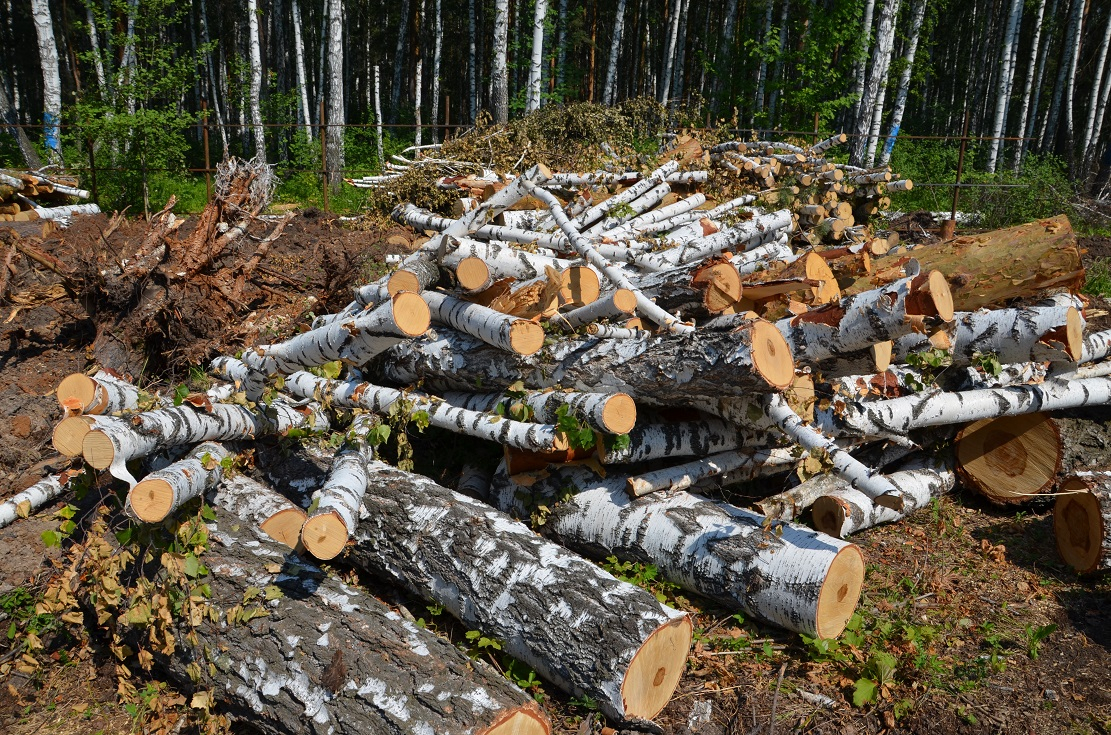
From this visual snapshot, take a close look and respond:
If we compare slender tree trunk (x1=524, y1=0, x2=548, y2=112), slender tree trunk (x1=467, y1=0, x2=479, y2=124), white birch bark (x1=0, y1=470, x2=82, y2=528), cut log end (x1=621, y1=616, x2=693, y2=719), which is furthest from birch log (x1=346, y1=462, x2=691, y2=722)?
slender tree trunk (x1=467, y1=0, x2=479, y2=124)

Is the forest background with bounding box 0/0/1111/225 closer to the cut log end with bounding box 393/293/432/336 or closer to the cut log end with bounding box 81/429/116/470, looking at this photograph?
the cut log end with bounding box 393/293/432/336

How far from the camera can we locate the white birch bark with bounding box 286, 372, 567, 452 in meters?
3.87

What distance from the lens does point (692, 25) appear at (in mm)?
29562

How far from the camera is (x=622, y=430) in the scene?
12.1 feet

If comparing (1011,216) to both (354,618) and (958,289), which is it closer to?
(958,289)

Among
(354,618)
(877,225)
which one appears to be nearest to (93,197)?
(354,618)

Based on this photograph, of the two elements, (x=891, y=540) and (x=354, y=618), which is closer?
(x=354, y=618)

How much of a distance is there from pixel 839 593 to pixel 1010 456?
7.06 feet

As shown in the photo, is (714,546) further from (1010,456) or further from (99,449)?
(99,449)

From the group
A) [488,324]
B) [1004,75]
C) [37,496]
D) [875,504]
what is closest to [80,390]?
[37,496]

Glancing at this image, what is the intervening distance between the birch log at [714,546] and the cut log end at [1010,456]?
1.85 meters

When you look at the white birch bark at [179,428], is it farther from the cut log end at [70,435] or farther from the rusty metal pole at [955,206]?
the rusty metal pole at [955,206]

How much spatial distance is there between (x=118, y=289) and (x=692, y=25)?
93.5ft

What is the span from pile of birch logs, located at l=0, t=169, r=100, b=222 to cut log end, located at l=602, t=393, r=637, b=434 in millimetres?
9137
